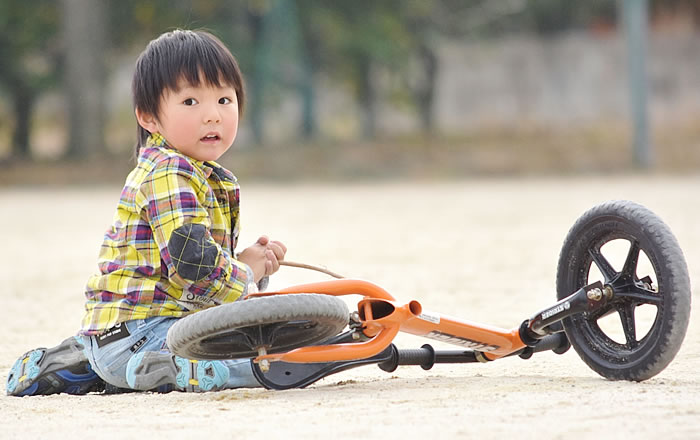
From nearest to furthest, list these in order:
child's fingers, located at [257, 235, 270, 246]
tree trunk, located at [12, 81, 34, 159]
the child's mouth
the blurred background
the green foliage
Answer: the child's mouth < child's fingers, located at [257, 235, 270, 246] < the blurred background < the green foliage < tree trunk, located at [12, 81, 34, 159]

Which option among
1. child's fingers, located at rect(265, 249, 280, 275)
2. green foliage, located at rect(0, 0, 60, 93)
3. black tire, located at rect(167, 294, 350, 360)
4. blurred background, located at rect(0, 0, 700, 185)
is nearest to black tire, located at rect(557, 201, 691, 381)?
black tire, located at rect(167, 294, 350, 360)

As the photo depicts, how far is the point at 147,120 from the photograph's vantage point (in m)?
3.62

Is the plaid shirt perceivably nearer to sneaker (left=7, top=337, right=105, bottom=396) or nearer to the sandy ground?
sneaker (left=7, top=337, right=105, bottom=396)

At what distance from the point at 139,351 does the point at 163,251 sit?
0.36m

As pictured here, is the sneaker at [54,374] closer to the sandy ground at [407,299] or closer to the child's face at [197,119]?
the sandy ground at [407,299]

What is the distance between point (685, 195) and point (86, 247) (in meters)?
7.12

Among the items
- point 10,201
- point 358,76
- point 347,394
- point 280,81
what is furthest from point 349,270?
point 358,76

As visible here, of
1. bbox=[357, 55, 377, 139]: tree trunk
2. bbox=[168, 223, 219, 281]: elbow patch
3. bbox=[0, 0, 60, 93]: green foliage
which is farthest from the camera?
bbox=[357, 55, 377, 139]: tree trunk

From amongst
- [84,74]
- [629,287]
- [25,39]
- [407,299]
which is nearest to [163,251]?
[629,287]

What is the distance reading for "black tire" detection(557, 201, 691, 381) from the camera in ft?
10.4

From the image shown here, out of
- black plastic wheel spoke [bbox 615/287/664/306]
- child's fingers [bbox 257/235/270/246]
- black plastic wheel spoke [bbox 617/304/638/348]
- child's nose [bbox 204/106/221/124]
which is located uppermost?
child's nose [bbox 204/106/221/124]

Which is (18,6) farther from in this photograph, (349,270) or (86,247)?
(349,270)

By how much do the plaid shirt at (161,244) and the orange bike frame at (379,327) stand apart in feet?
0.83

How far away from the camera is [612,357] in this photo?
3.39m
